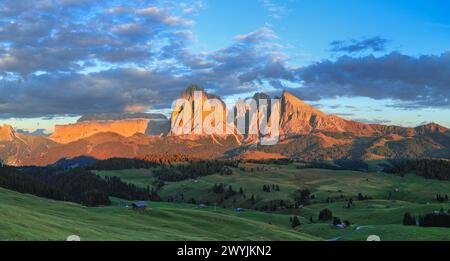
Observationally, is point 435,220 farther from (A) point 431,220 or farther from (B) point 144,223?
(B) point 144,223

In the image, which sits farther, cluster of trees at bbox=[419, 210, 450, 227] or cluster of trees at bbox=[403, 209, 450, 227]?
cluster of trees at bbox=[403, 209, 450, 227]

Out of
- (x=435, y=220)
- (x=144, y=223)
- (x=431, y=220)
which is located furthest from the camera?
(x=431, y=220)

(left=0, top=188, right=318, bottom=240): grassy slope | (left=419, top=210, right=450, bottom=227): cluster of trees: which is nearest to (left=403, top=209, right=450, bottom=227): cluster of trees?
(left=419, top=210, right=450, bottom=227): cluster of trees

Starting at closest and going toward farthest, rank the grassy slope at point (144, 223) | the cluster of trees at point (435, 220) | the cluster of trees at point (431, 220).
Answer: the grassy slope at point (144, 223) < the cluster of trees at point (435, 220) < the cluster of trees at point (431, 220)

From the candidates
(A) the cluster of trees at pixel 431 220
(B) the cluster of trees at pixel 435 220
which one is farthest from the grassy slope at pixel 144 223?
(B) the cluster of trees at pixel 435 220

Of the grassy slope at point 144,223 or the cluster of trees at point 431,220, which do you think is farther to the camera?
Answer: the cluster of trees at point 431,220

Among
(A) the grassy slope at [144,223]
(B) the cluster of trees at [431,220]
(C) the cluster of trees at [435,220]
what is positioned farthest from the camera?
(B) the cluster of trees at [431,220]

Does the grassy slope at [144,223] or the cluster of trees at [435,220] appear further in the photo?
the cluster of trees at [435,220]

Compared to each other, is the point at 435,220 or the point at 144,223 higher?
the point at 144,223

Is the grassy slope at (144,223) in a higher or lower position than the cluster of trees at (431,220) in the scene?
higher

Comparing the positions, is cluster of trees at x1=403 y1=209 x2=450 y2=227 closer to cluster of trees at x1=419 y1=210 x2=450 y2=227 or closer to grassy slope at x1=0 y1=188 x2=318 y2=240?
cluster of trees at x1=419 y1=210 x2=450 y2=227

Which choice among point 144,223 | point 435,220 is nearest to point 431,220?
point 435,220

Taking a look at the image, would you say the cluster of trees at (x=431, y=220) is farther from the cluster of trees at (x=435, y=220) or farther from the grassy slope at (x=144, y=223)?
the grassy slope at (x=144, y=223)
